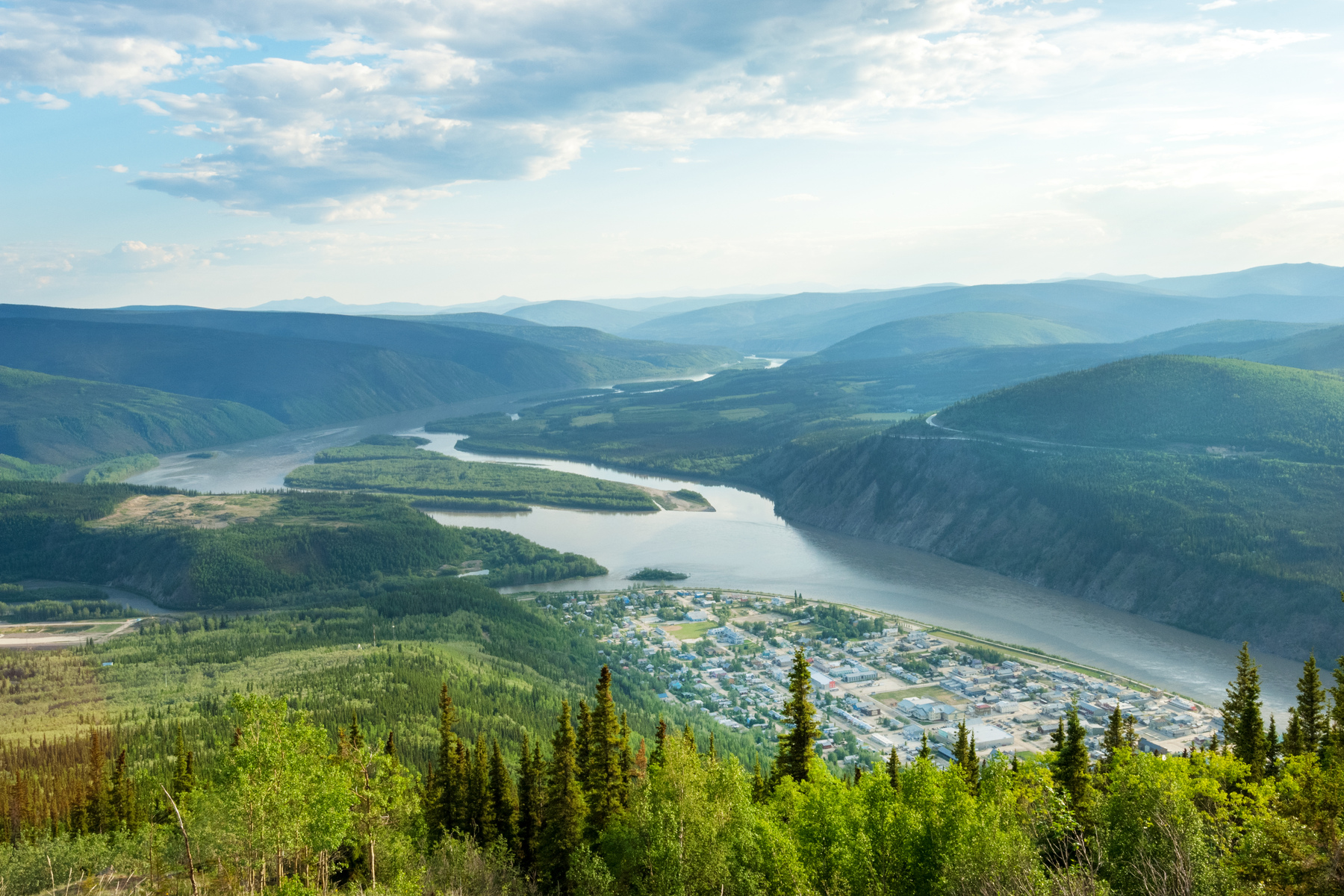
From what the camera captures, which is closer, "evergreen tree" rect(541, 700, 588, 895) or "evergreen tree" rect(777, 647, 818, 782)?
"evergreen tree" rect(777, 647, 818, 782)

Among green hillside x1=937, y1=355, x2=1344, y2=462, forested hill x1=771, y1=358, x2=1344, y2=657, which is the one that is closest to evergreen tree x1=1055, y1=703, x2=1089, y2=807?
forested hill x1=771, y1=358, x2=1344, y2=657

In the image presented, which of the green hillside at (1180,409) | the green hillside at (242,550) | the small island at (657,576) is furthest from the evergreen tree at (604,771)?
the green hillside at (1180,409)

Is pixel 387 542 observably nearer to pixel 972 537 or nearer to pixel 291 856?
pixel 972 537

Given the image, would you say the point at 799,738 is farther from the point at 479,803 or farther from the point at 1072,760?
the point at 479,803

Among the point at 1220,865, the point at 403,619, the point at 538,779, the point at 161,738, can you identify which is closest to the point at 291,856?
the point at 538,779

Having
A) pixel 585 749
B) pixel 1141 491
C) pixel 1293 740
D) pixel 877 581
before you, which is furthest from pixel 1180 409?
pixel 585 749

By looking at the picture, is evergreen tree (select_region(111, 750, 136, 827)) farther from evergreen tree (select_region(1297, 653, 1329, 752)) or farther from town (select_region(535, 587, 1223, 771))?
evergreen tree (select_region(1297, 653, 1329, 752))

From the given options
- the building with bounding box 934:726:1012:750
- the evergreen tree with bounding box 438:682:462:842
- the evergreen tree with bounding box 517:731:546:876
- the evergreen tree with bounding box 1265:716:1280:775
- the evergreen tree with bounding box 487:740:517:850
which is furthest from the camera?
the building with bounding box 934:726:1012:750
